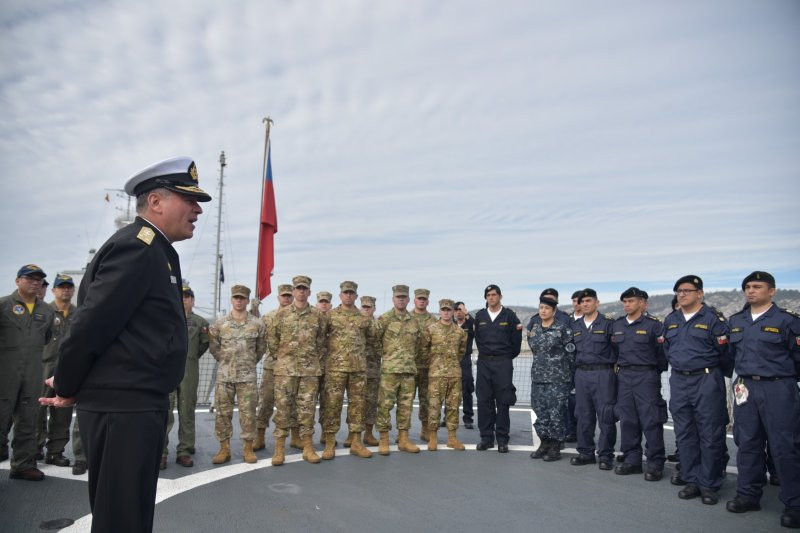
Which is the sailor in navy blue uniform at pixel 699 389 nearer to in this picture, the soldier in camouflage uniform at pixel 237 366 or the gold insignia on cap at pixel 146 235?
the soldier in camouflage uniform at pixel 237 366

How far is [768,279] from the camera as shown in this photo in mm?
4516

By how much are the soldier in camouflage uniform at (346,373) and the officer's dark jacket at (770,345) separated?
398 cm

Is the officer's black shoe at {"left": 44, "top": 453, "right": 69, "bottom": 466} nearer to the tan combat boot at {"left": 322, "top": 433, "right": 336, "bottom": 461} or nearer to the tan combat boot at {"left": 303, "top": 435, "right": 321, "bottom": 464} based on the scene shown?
the tan combat boot at {"left": 303, "top": 435, "right": 321, "bottom": 464}

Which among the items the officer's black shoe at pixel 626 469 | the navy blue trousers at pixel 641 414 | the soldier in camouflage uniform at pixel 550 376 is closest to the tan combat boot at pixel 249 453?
the soldier in camouflage uniform at pixel 550 376

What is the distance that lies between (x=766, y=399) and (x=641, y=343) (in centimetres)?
138

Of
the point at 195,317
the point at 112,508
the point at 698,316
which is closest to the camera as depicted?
the point at 112,508

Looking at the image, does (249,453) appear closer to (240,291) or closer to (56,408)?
(240,291)

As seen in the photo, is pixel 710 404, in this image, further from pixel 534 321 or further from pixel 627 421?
pixel 534 321

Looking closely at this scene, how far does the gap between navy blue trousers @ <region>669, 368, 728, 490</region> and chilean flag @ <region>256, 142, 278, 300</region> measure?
6617 millimetres

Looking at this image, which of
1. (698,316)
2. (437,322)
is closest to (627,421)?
(698,316)

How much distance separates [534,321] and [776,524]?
128 inches

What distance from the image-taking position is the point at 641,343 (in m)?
5.50

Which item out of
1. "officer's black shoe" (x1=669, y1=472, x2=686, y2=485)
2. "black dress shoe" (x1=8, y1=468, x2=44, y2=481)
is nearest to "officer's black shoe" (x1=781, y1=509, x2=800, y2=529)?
"officer's black shoe" (x1=669, y1=472, x2=686, y2=485)

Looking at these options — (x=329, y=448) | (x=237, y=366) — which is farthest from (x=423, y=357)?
(x=237, y=366)
